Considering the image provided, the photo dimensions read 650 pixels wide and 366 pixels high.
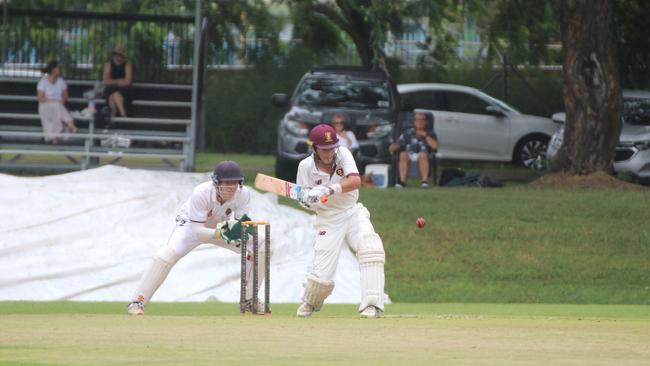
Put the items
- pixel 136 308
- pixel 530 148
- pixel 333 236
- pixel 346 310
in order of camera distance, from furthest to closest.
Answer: pixel 530 148 < pixel 346 310 < pixel 136 308 < pixel 333 236

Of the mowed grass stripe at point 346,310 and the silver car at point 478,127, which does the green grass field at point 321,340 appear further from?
the silver car at point 478,127

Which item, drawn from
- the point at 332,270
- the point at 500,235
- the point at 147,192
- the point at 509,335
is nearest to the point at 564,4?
the point at 500,235

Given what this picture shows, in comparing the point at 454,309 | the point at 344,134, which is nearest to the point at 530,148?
the point at 344,134

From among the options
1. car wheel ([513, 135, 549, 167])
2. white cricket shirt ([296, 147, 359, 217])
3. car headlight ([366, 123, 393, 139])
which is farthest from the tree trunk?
white cricket shirt ([296, 147, 359, 217])

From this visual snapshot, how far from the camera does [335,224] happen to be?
12.0m

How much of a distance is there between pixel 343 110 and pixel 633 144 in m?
4.96

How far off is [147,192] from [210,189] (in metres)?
6.29

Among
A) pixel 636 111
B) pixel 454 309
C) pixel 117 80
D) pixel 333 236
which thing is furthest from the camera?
pixel 636 111

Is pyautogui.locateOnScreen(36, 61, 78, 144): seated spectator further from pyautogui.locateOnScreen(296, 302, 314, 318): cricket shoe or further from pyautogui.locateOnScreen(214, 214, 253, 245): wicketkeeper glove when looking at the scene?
pyautogui.locateOnScreen(296, 302, 314, 318): cricket shoe

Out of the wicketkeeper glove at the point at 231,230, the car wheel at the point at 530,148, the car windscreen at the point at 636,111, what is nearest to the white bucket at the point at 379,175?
the car windscreen at the point at 636,111

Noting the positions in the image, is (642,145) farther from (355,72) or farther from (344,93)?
(344,93)

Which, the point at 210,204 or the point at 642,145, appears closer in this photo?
the point at 210,204

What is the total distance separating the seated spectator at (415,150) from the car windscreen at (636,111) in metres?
4.34

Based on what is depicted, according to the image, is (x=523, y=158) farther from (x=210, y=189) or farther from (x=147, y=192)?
(x=210, y=189)
